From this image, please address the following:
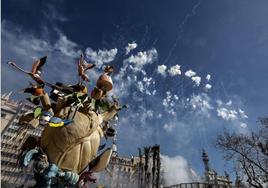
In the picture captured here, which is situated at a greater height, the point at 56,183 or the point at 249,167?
the point at 249,167

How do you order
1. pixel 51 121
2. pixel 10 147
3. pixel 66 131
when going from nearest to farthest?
pixel 51 121 → pixel 66 131 → pixel 10 147

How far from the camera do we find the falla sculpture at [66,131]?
17.0 feet

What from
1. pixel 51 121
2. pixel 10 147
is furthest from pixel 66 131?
pixel 10 147

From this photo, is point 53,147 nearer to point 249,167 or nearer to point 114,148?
point 114,148

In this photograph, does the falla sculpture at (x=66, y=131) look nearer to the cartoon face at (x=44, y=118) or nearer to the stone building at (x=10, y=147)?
the cartoon face at (x=44, y=118)

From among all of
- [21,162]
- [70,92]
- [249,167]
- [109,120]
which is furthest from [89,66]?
[249,167]

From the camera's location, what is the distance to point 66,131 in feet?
18.3

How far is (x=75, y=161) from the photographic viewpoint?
18.2 feet

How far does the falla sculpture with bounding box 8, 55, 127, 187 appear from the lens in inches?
204

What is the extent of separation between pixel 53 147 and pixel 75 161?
25.0 inches

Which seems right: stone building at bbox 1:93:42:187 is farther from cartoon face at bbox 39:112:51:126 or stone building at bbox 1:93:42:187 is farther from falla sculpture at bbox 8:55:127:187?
cartoon face at bbox 39:112:51:126

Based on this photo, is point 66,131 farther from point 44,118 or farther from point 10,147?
point 10,147

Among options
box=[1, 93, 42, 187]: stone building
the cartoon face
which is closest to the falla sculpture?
the cartoon face

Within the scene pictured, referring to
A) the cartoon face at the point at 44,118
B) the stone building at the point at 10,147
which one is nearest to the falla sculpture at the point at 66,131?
the cartoon face at the point at 44,118
